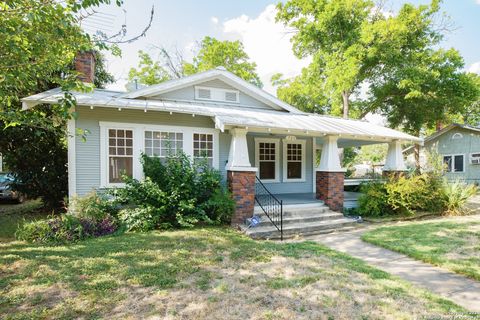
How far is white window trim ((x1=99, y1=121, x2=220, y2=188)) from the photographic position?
7871 mm

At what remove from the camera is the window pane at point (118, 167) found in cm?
803

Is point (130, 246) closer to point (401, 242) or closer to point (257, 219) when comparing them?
point (257, 219)

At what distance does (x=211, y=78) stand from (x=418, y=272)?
29.0 feet

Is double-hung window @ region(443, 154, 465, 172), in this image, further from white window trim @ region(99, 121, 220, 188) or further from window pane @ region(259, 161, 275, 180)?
white window trim @ region(99, 121, 220, 188)

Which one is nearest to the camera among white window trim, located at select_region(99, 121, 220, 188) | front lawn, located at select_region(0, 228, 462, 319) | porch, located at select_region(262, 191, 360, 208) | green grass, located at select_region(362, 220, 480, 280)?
front lawn, located at select_region(0, 228, 462, 319)

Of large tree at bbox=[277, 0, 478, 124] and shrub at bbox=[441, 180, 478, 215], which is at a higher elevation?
large tree at bbox=[277, 0, 478, 124]

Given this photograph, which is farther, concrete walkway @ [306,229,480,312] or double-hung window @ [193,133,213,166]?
double-hung window @ [193,133,213,166]

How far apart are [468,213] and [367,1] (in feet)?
55.5

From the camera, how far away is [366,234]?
23.4 ft

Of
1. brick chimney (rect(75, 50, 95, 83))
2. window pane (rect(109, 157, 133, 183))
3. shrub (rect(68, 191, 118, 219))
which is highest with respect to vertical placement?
brick chimney (rect(75, 50, 95, 83))

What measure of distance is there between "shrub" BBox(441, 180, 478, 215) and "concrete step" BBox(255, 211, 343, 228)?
14.7 ft

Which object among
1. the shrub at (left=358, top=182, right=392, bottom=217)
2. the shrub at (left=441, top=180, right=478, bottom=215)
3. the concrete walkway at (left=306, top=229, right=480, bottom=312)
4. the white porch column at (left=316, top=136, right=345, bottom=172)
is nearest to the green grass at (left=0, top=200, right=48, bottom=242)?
the concrete walkway at (left=306, top=229, right=480, bottom=312)

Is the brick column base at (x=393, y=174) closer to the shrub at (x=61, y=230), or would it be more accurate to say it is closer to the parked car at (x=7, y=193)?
the shrub at (x=61, y=230)

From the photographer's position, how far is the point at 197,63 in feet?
88.3
